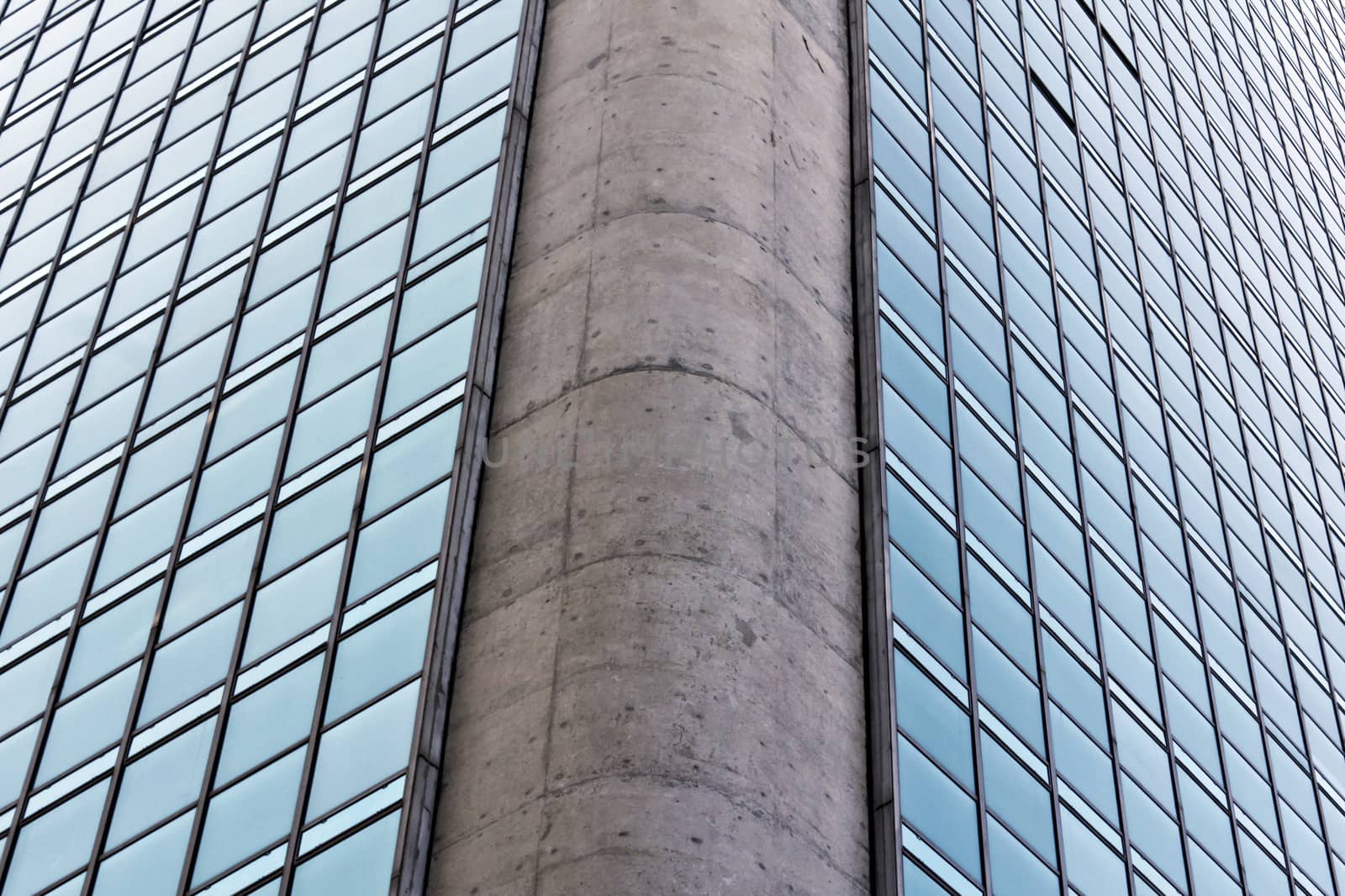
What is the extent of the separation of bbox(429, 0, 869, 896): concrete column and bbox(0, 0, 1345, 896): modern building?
7 centimetres

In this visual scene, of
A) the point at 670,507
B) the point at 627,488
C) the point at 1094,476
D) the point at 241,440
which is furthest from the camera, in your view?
the point at 1094,476

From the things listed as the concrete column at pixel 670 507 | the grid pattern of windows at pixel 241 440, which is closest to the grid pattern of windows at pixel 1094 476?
the concrete column at pixel 670 507

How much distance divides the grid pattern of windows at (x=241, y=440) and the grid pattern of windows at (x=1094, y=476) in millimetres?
6364

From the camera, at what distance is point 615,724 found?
788 inches

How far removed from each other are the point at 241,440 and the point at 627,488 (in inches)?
339

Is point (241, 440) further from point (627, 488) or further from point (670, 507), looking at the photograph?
point (670, 507)

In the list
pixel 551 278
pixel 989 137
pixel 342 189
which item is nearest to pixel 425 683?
pixel 551 278

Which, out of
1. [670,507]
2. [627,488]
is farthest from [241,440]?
[670,507]

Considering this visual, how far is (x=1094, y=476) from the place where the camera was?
32812 mm

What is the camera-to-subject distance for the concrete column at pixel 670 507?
19797 millimetres

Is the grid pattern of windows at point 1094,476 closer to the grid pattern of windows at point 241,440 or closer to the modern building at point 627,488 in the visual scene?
the modern building at point 627,488

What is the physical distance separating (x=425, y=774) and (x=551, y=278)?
7.60 m

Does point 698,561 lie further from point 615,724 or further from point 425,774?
point 425,774

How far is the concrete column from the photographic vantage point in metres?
19.8
